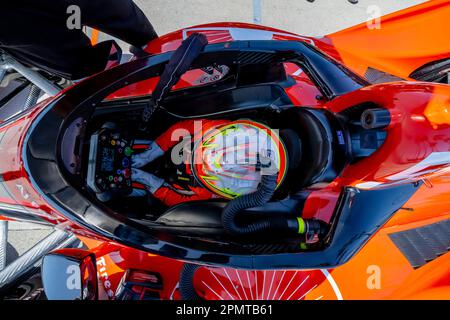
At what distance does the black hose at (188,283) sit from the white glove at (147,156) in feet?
1.85

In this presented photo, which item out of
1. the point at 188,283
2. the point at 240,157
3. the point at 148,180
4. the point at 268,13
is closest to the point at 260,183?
the point at 240,157

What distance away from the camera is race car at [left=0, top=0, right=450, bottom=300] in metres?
1.44

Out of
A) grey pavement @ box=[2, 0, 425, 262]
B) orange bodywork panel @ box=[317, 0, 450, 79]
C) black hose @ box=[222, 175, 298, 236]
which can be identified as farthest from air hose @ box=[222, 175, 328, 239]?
grey pavement @ box=[2, 0, 425, 262]

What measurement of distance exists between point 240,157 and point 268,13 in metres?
2.26

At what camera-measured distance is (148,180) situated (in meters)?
1.90

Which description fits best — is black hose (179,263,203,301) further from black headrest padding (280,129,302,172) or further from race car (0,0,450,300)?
black headrest padding (280,129,302,172)

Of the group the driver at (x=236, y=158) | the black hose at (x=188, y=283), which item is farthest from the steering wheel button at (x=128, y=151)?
the black hose at (x=188, y=283)

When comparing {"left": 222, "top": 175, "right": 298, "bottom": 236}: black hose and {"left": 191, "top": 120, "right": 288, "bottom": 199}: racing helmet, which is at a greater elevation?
{"left": 191, "top": 120, "right": 288, "bottom": 199}: racing helmet

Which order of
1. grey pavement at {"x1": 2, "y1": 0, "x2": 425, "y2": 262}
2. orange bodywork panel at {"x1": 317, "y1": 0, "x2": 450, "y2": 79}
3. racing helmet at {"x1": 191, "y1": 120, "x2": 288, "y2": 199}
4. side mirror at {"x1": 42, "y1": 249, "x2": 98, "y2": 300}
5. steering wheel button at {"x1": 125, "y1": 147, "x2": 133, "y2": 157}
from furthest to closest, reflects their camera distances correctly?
grey pavement at {"x1": 2, "y1": 0, "x2": 425, "y2": 262} → orange bodywork panel at {"x1": 317, "y1": 0, "x2": 450, "y2": 79} → steering wheel button at {"x1": 125, "y1": 147, "x2": 133, "y2": 157} → side mirror at {"x1": 42, "y1": 249, "x2": 98, "y2": 300} → racing helmet at {"x1": 191, "y1": 120, "x2": 288, "y2": 199}

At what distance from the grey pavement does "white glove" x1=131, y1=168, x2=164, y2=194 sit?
1.76 m

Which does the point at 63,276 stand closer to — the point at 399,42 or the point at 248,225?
the point at 248,225

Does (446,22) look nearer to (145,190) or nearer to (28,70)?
(145,190)

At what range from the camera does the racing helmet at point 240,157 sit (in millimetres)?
1441
